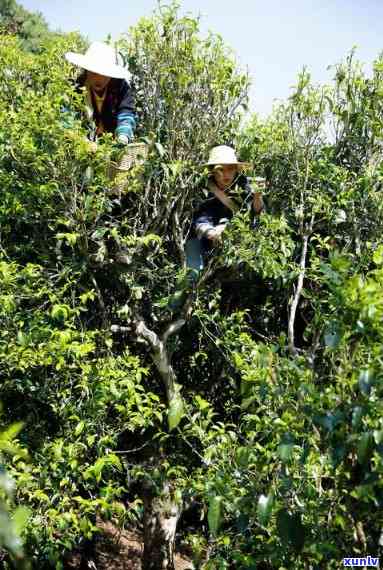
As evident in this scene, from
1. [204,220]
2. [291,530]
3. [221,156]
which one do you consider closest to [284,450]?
[291,530]

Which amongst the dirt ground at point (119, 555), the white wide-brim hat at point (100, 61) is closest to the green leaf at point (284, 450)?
the white wide-brim hat at point (100, 61)

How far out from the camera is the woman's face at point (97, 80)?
420 cm

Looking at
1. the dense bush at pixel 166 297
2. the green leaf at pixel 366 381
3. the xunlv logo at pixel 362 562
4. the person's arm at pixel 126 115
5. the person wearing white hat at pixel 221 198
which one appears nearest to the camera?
the green leaf at pixel 366 381

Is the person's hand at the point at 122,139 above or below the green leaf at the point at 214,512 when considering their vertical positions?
above

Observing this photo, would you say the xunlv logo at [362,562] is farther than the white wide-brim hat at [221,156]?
No

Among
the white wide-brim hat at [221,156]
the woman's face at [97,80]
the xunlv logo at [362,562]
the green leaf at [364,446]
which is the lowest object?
the xunlv logo at [362,562]

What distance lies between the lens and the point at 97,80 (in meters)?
4.23

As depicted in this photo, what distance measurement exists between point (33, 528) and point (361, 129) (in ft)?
11.9

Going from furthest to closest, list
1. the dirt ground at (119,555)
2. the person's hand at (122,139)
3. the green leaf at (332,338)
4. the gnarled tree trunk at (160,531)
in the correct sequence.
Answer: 1. the dirt ground at (119,555)
2. the gnarled tree trunk at (160,531)
3. the person's hand at (122,139)
4. the green leaf at (332,338)

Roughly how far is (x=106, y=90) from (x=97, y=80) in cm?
9

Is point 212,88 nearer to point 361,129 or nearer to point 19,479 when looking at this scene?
point 361,129

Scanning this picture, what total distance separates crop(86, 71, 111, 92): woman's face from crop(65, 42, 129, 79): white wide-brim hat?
6cm

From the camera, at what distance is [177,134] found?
4.15 m

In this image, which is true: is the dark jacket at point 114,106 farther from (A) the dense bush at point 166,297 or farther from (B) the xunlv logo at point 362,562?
(B) the xunlv logo at point 362,562
